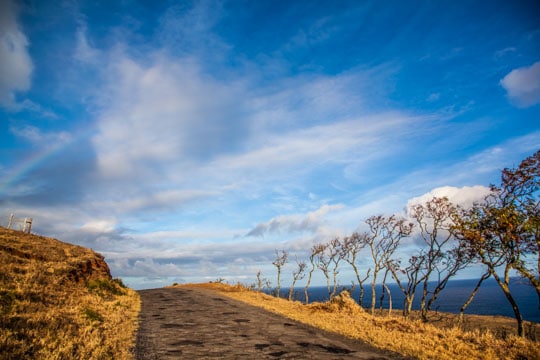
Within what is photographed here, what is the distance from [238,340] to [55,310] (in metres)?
8.35

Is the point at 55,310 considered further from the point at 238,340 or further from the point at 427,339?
the point at 427,339

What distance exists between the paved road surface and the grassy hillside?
0.90 metres

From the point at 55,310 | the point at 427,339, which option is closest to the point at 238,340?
the point at 427,339

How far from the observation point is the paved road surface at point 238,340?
31.8 ft

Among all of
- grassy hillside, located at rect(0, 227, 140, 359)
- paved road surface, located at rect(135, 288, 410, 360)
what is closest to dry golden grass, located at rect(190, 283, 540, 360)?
paved road surface, located at rect(135, 288, 410, 360)

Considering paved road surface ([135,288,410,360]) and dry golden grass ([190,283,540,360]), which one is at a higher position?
dry golden grass ([190,283,540,360])

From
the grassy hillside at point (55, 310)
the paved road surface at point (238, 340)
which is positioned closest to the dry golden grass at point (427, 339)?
the paved road surface at point (238, 340)

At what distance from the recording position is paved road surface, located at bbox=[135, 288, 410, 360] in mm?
9695

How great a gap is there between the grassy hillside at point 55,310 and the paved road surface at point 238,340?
35.4 inches

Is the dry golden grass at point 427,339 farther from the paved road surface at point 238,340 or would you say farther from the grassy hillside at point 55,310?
the grassy hillside at point 55,310

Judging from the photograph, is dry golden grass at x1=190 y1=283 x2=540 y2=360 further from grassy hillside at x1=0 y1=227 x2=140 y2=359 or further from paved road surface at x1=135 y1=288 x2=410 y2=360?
grassy hillside at x1=0 y1=227 x2=140 y2=359

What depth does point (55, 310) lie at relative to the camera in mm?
13445

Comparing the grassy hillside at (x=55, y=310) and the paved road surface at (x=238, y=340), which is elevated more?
the grassy hillside at (x=55, y=310)

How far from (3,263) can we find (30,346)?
11.8 m
